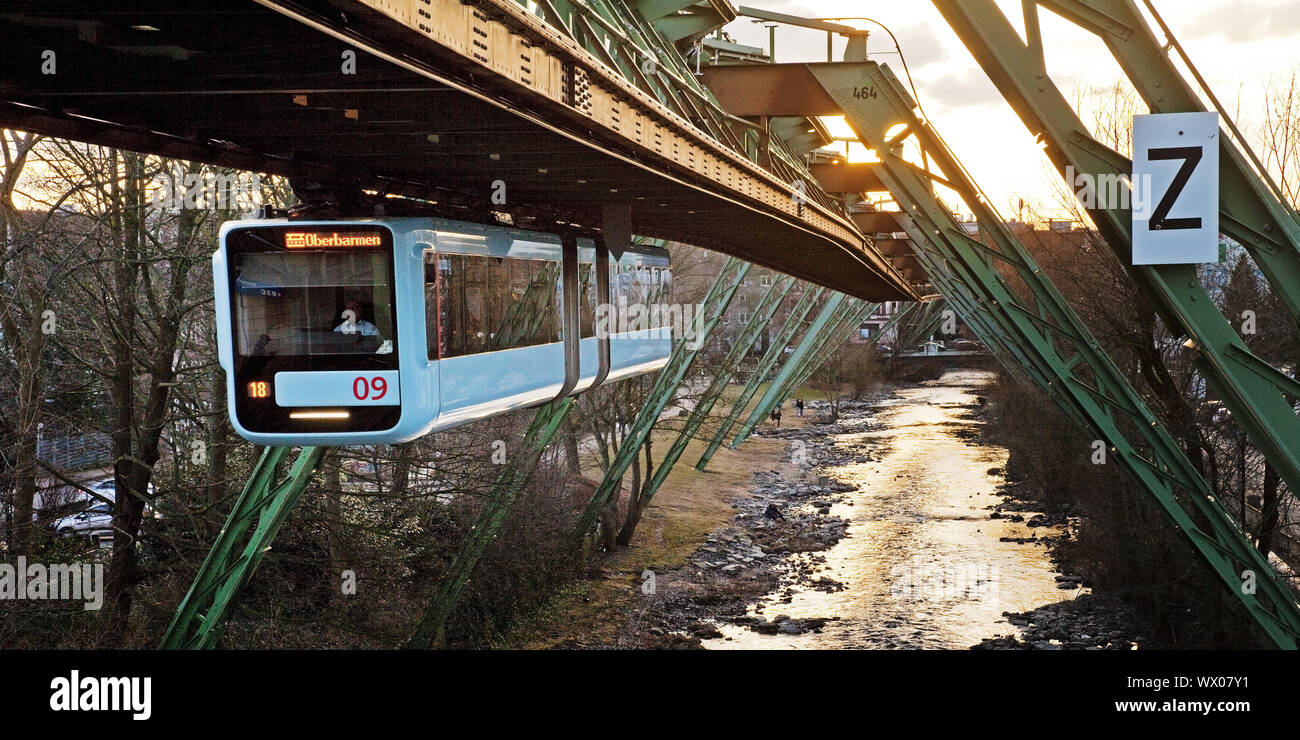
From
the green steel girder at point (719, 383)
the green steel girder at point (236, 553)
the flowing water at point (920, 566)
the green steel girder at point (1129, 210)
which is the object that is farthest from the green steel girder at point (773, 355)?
the green steel girder at point (1129, 210)

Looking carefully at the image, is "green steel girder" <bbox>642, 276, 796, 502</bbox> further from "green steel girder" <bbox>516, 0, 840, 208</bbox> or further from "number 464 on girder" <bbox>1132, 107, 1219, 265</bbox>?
"number 464 on girder" <bbox>1132, 107, 1219, 265</bbox>

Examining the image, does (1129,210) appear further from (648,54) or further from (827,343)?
(827,343)

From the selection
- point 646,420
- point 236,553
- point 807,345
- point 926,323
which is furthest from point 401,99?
point 926,323

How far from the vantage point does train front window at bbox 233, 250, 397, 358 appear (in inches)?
359

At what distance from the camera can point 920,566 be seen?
90.1ft

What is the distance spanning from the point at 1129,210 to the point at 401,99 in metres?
3.72

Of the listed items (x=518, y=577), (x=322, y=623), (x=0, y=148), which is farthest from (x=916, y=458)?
(x=0, y=148)

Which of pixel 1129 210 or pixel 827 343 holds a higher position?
pixel 1129 210

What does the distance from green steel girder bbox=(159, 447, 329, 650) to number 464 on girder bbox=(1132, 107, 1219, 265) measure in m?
7.49

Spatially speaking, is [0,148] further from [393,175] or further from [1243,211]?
[1243,211]

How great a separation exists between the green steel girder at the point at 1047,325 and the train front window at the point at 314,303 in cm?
551

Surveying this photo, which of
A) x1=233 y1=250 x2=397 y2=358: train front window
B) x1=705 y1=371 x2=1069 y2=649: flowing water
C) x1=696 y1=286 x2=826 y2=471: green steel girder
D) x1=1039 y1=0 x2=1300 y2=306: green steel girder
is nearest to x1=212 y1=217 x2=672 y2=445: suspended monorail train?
x1=233 y1=250 x2=397 y2=358: train front window

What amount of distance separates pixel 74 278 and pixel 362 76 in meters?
9.57
